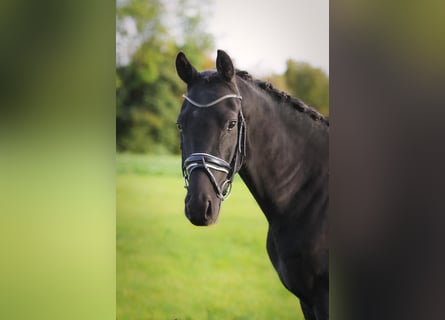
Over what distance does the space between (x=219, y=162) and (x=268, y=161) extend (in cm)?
27

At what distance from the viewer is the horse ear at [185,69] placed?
3.01m

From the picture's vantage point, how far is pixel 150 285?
3.28 meters

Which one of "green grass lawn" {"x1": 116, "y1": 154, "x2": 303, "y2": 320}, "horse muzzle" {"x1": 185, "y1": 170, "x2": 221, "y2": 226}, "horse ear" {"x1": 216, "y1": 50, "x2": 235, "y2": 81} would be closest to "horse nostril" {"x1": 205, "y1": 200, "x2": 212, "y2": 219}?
"horse muzzle" {"x1": 185, "y1": 170, "x2": 221, "y2": 226}

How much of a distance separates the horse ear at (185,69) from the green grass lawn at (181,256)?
0.47 m

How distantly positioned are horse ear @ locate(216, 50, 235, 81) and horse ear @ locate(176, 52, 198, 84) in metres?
0.16

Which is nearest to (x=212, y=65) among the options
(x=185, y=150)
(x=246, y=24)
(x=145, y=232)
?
(x=246, y=24)

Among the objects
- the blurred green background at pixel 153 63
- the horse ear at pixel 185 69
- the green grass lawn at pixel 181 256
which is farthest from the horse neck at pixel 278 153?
the blurred green background at pixel 153 63

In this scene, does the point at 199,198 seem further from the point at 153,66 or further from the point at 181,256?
the point at 153,66

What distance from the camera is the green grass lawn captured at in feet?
10.2

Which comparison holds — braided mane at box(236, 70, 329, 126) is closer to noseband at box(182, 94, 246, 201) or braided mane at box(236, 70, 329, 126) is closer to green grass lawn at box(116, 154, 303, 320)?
noseband at box(182, 94, 246, 201)

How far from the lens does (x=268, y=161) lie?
9.67 feet

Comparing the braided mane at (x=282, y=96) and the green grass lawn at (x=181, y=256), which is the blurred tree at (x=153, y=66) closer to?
the green grass lawn at (x=181, y=256)

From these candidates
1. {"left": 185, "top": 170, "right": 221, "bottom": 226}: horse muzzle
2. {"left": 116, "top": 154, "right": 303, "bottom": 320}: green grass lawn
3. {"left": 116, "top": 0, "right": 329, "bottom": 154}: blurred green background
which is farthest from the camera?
{"left": 116, "top": 0, "right": 329, "bottom": 154}: blurred green background
